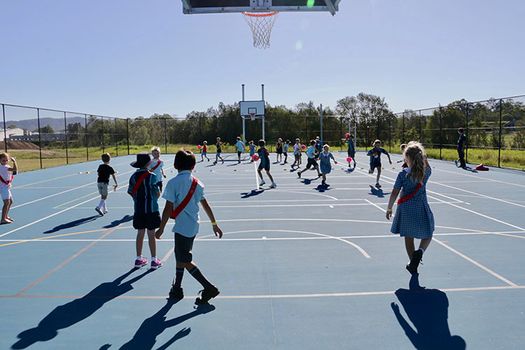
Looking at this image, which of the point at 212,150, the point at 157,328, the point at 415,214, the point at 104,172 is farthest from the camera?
the point at 212,150

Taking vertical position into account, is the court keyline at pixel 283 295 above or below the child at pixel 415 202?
below

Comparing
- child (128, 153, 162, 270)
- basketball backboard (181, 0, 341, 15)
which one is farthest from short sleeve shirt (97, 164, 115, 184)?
child (128, 153, 162, 270)

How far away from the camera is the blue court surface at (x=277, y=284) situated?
4621 millimetres

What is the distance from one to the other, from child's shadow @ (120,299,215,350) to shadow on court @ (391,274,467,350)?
2231 mm

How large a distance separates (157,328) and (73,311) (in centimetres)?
119

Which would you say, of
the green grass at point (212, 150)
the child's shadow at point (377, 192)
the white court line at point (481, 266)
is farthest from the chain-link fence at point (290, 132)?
the white court line at point (481, 266)

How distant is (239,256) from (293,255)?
89cm

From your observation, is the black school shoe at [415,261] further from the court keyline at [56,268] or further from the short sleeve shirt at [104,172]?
the short sleeve shirt at [104,172]

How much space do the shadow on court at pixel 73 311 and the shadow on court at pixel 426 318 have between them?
3.48 m

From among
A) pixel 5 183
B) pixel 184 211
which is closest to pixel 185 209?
pixel 184 211

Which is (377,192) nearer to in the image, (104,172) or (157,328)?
(104,172)

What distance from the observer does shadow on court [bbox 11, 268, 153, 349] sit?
4.64 metres

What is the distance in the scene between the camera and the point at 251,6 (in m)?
10.6

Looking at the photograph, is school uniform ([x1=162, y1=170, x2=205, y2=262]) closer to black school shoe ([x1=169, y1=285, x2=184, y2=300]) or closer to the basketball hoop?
black school shoe ([x1=169, y1=285, x2=184, y2=300])
